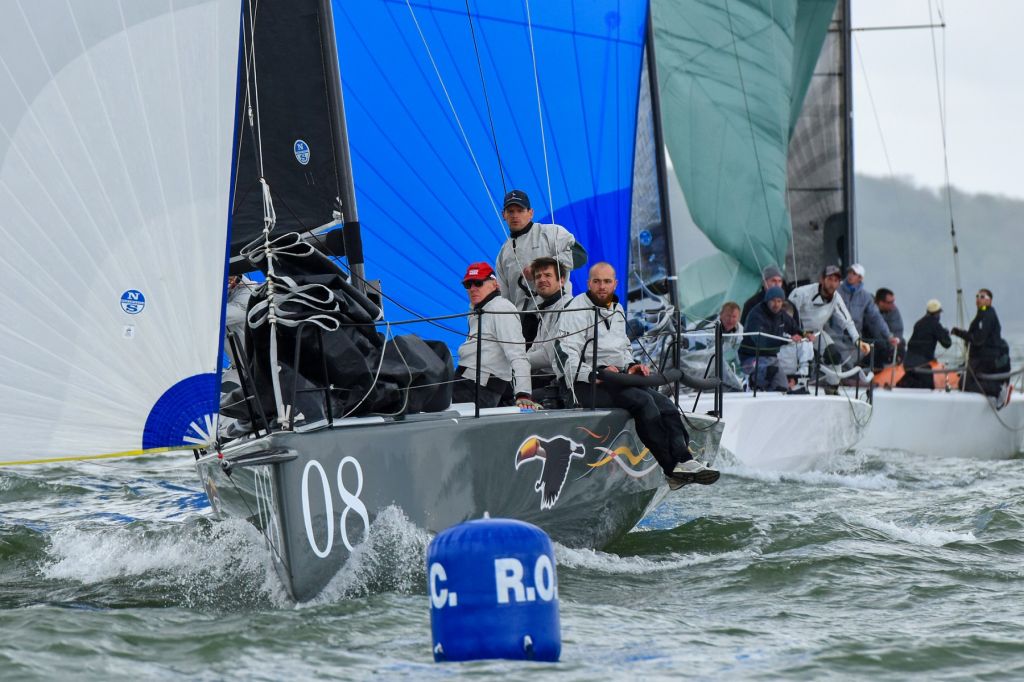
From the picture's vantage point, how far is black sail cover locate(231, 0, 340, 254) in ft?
17.4

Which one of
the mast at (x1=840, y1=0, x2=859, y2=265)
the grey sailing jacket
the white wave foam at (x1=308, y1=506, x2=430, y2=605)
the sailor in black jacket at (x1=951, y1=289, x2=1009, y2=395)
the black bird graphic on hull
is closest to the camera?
the white wave foam at (x1=308, y1=506, x2=430, y2=605)

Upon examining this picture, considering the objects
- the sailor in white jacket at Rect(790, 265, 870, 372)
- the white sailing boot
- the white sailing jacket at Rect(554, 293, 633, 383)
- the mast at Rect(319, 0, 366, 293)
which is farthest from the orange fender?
the mast at Rect(319, 0, 366, 293)

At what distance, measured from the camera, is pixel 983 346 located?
12.3 metres

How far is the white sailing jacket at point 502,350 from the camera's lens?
520cm

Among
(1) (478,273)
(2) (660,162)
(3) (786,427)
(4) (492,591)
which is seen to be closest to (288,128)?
(1) (478,273)

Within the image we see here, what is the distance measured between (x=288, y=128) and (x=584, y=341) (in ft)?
4.85

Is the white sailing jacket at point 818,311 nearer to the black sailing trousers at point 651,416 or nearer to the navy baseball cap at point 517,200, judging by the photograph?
the navy baseball cap at point 517,200

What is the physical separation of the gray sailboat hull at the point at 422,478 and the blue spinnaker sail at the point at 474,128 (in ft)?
6.74

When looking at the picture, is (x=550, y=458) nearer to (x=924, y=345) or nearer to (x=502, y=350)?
(x=502, y=350)

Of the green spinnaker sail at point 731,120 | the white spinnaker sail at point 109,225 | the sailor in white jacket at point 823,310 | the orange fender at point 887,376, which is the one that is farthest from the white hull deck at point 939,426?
the white spinnaker sail at point 109,225

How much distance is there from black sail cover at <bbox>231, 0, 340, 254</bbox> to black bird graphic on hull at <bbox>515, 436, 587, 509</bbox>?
49.8 inches

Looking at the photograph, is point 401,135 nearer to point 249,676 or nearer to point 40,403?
Result: point 40,403

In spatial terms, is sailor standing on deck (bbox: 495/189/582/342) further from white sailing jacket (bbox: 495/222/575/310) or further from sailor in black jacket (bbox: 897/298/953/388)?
sailor in black jacket (bbox: 897/298/953/388)

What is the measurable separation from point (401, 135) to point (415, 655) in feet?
14.7
